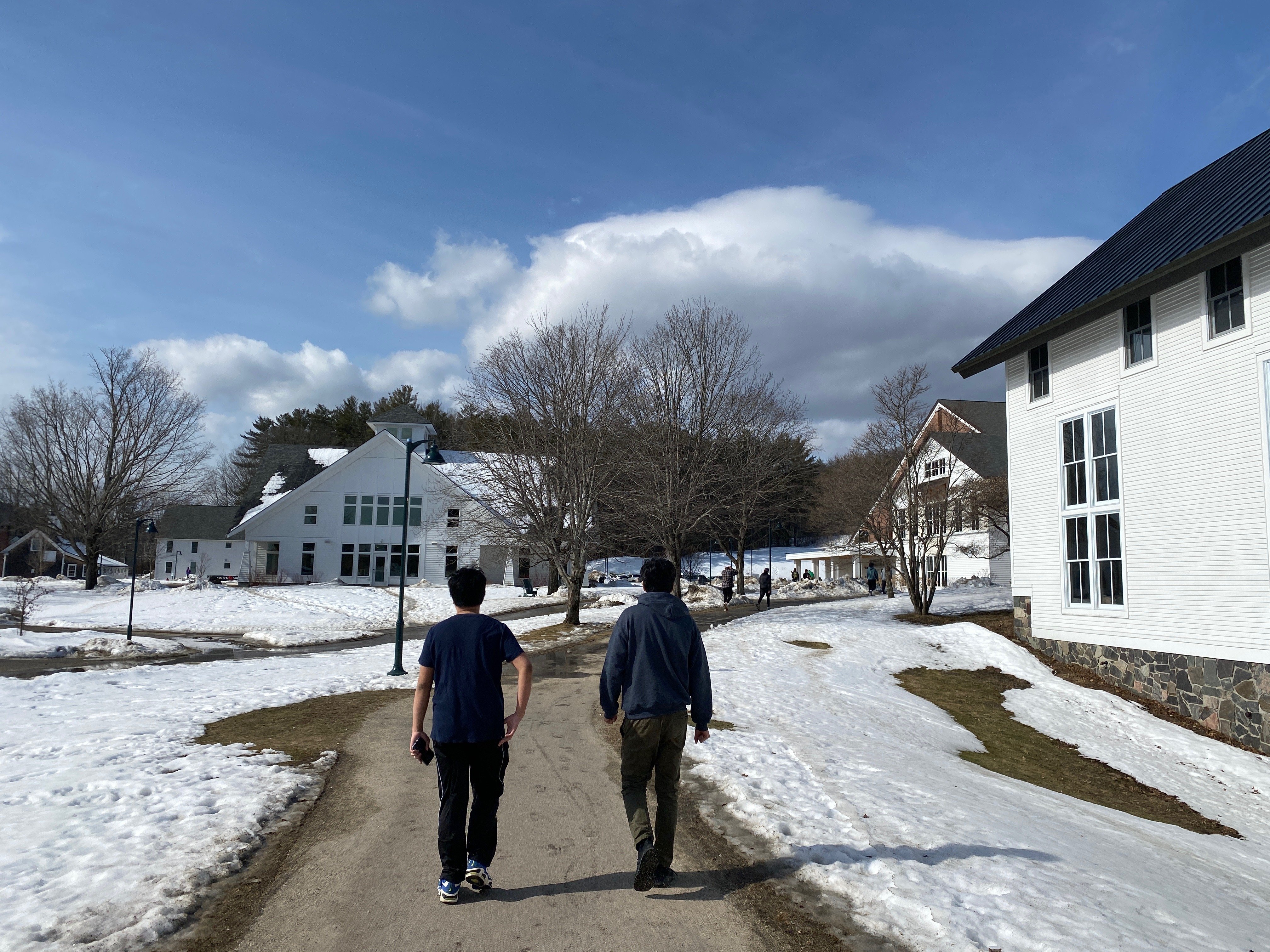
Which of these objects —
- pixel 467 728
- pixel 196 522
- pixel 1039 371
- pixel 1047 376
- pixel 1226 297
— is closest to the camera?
pixel 467 728

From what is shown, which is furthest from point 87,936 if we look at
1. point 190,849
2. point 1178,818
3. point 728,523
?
point 728,523

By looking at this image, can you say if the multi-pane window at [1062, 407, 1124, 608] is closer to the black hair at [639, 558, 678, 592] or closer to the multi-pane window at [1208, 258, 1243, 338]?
the multi-pane window at [1208, 258, 1243, 338]

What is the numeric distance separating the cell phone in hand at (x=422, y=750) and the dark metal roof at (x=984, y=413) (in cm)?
→ 4945

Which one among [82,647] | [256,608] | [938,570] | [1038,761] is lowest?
[1038,761]

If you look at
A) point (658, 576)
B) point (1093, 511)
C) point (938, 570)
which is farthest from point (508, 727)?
point (938, 570)

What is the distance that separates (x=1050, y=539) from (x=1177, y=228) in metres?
7.43

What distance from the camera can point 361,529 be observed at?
46969 millimetres

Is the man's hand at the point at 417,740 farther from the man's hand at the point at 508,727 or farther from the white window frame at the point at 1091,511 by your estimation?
the white window frame at the point at 1091,511

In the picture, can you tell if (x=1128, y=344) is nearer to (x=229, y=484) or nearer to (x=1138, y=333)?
(x=1138, y=333)

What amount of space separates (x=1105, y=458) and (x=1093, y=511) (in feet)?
4.03

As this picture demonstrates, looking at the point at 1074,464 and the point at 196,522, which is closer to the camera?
the point at 1074,464

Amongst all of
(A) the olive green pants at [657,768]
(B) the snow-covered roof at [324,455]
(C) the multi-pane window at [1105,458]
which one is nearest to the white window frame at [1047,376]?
(C) the multi-pane window at [1105,458]

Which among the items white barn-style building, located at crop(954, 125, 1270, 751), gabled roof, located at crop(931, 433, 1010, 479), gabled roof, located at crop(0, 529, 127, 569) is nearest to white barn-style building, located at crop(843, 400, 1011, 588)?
gabled roof, located at crop(931, 433, 1010, 479)

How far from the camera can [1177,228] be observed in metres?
16.5
